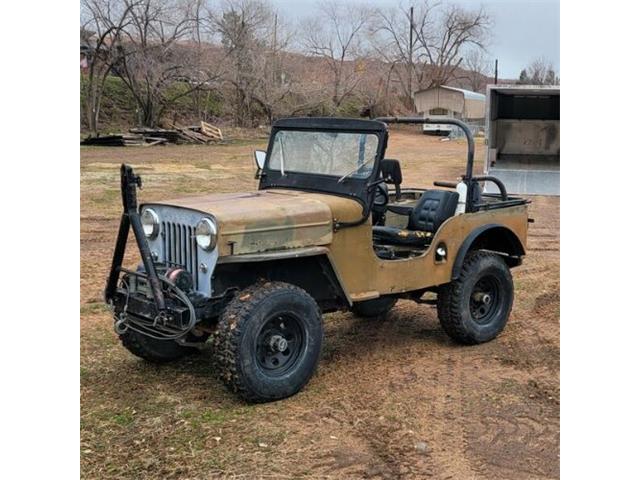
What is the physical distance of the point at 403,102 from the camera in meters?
47.2

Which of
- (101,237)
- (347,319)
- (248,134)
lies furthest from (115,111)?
(347,319)

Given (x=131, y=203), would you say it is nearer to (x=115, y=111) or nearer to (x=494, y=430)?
(x=494, y=430)

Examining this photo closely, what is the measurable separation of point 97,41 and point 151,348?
87.8 feet

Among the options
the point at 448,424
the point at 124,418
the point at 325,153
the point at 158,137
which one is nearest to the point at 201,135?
the point at 158,137

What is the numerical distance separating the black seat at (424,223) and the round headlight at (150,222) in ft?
5.74

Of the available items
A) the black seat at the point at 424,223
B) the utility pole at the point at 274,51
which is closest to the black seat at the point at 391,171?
the black seat at the point at 424,223

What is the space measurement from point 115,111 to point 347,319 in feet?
92.0

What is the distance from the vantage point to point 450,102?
129 feet

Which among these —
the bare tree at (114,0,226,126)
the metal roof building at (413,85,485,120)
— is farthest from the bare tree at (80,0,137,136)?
the metal roof building at (413,85,485,120)

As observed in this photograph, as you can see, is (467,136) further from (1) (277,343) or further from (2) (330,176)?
(1) (277,343)

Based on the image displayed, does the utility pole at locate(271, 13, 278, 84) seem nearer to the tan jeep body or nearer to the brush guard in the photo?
the tan jeep body

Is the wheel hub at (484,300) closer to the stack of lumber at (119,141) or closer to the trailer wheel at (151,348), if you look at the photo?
the trailer wheel at (151,348)

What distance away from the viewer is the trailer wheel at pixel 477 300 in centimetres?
563

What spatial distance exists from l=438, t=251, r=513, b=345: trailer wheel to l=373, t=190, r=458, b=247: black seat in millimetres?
380
